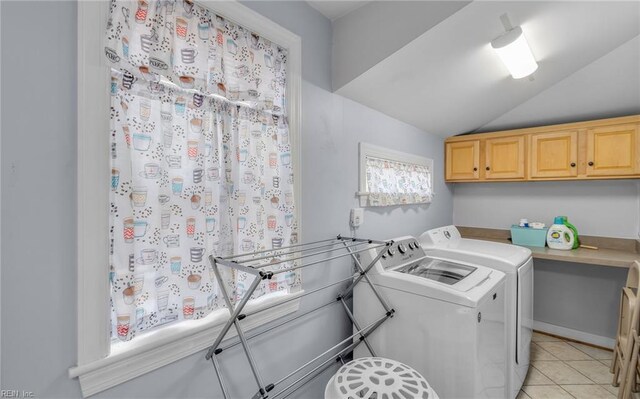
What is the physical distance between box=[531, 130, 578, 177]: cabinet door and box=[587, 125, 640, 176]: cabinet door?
11 cm

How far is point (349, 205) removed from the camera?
2.02m

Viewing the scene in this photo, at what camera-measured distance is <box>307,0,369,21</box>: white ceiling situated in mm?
1746

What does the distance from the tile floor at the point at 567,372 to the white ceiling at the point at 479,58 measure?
2342mm

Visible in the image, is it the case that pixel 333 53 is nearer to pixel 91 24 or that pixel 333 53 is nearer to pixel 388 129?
pixel 388 129

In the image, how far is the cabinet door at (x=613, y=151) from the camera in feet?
7.77

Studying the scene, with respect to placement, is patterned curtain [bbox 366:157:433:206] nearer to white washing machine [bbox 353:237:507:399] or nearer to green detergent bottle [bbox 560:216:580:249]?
white washing machine [bbox 353:237:507:399]

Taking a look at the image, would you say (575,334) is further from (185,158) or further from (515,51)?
(185,158)

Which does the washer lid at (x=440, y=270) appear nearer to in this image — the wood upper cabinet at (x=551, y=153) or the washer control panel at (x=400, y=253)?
the washer control panel at (x=400, y=253)

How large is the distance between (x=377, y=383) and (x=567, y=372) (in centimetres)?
221

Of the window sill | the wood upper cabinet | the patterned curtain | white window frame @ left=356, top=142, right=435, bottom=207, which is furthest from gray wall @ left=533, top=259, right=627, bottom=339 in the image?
the window sill

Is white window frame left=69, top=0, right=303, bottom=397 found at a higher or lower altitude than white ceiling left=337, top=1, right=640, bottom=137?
lower

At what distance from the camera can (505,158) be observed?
299cm

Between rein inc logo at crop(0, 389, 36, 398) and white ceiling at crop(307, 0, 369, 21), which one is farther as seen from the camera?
white ceiling at crop(307, 0, 369, 21)

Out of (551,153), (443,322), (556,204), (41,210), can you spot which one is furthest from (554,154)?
(41,210)
